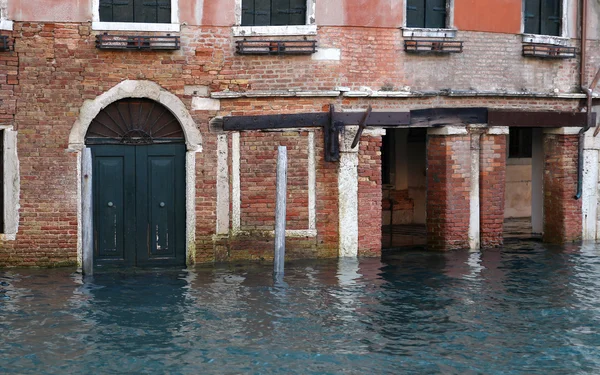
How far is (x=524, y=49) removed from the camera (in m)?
16.0

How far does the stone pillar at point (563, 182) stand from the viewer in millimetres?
16828

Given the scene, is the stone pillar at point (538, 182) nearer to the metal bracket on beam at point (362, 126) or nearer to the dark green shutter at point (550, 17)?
the dark green shutter at point (550, 17)

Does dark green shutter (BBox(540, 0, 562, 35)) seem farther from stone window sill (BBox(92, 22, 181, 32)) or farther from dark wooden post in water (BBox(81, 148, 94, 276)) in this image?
dark wooden post in water (BBox(81, 148, 94, 276))

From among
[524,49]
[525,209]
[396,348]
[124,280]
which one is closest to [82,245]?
[124,280]

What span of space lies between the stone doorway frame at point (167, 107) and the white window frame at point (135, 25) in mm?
711

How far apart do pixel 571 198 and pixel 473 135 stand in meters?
2.17

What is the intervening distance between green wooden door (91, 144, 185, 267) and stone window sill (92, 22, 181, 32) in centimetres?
156

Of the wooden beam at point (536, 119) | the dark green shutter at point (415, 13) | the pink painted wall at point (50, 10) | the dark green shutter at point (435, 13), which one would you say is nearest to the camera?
the pink painted wall at point (50, 10)

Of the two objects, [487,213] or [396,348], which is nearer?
[396,348]

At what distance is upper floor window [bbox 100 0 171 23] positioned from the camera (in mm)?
14336

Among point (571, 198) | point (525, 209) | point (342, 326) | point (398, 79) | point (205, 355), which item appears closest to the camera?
point (205, 355)

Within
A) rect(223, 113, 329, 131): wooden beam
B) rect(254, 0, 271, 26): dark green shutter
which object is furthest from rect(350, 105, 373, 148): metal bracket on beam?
rect(254, 0, 271, 26): dark green shutter

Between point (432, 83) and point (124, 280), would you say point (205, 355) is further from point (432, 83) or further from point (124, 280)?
point (432, 83)

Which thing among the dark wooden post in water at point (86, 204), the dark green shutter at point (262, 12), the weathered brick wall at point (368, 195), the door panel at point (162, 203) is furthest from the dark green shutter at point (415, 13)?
the dark wooden post in water at point (86, 204)
